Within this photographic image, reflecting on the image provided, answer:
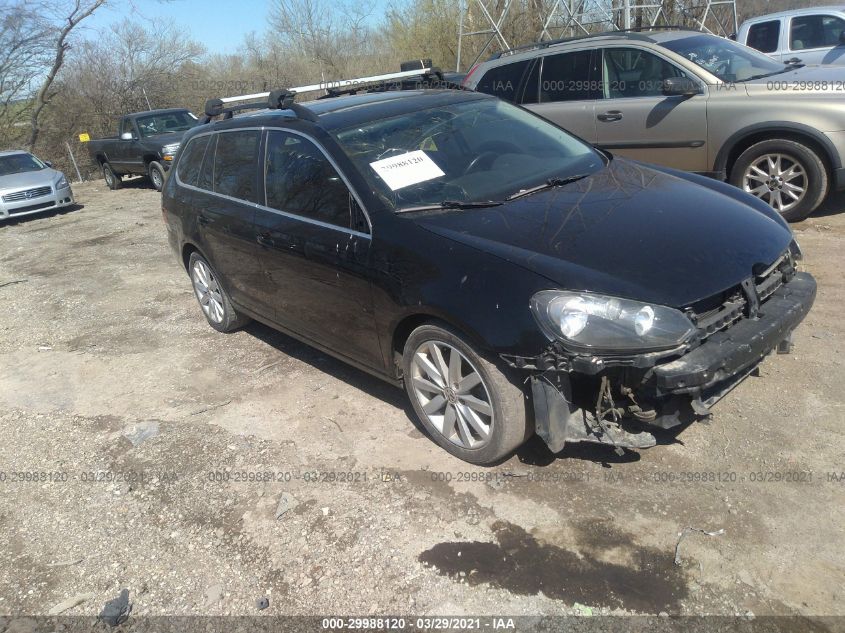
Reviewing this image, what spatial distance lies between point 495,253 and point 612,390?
2.54ft

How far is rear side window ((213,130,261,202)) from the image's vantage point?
429 cm

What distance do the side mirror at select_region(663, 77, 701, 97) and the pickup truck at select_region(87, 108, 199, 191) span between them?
1016cm

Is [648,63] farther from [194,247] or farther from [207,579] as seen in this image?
[207,579]

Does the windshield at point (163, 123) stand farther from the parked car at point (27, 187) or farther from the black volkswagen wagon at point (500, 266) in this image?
the black volkswagen wagon at point (500, 266)

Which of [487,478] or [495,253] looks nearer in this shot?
[495,253]

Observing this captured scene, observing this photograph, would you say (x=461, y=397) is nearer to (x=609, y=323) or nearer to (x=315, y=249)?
(x=609, y=323)

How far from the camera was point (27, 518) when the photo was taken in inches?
134

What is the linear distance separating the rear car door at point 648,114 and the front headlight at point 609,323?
4.51m

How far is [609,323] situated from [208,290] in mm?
3789

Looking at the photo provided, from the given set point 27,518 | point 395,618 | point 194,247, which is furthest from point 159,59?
point 395,618

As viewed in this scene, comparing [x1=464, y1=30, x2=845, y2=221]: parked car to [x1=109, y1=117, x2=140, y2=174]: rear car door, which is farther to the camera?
[x1=109, y1=117, x2=140, y2=174]: rear car door

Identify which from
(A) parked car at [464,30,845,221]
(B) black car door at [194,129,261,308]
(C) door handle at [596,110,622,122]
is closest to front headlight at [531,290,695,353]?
(B) black car door at [194,129,261,308]

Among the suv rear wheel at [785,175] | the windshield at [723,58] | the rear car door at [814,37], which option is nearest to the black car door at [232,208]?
the suv rear wheel at [785,175]

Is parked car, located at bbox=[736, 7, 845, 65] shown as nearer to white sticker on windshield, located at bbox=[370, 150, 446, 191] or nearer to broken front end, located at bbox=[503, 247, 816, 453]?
white sticker on windshield, located at bbox=[370, 150, 446, 191]
